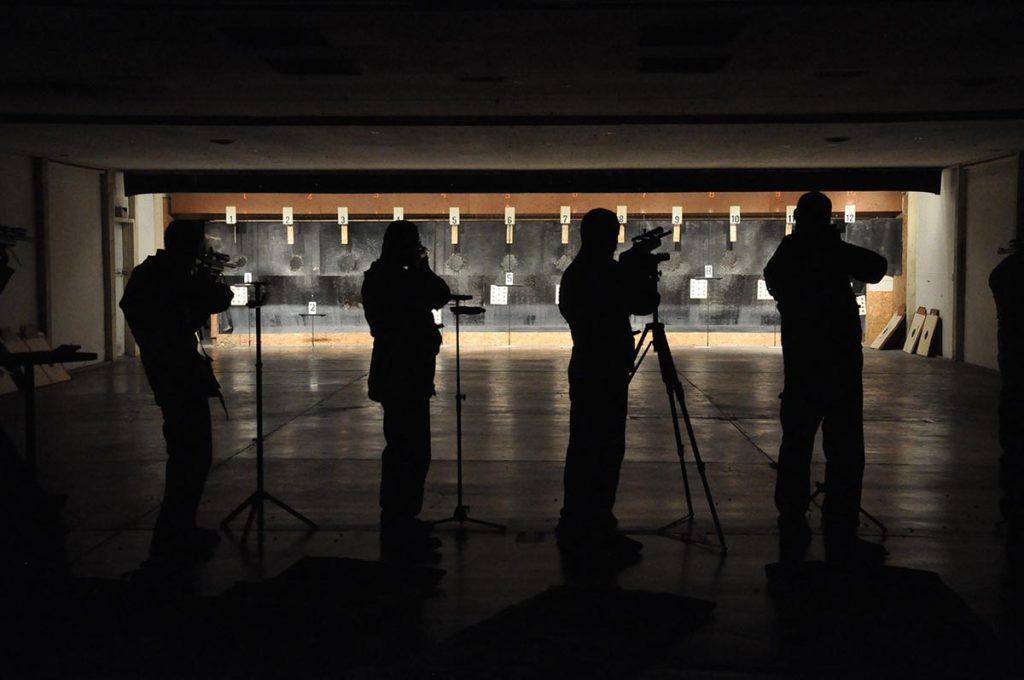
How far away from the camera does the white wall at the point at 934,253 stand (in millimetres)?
12898

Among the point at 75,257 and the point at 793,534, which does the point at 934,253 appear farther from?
the point at 75,257

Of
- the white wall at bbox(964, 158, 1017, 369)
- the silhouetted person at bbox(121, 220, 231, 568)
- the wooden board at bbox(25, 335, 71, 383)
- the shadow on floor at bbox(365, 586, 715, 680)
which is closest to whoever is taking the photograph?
the shadow on floor at bbox(365, 586, 715, 680)

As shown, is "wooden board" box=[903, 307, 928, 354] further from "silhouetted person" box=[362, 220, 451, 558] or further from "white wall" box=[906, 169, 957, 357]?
"silhouetted person" box=[362, 220, 451, 558]

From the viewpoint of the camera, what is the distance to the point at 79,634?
2.94 meters

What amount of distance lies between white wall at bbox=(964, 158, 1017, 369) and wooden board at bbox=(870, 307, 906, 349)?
2.11 m

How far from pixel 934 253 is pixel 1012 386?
34.3 feet

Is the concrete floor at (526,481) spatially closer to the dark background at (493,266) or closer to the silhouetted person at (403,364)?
the silhouetted person at (403,364)

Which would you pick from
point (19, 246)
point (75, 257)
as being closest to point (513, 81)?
point (19, 246)

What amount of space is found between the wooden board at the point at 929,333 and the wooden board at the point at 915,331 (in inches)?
5.6

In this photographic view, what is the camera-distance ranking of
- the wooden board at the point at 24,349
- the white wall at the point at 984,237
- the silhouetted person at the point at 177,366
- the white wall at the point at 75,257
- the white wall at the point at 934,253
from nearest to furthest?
the silhouetted person at the point at 177,366, the wooden board at the point at 24,349, the white wall at the point at 984,237, the white wall at the point at 75,257, the white wall at the point at 934,253

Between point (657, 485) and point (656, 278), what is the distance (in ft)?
5.44

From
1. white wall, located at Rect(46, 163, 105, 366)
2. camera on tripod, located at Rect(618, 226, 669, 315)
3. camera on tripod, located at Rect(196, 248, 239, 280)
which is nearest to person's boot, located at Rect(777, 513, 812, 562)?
camera on tripod, located at Rect(618, 226, 669, 315)

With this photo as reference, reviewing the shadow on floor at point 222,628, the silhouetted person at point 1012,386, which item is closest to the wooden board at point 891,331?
the silhouetted person at point 1012,386

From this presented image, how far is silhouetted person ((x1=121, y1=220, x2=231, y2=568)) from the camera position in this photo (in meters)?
3.72
